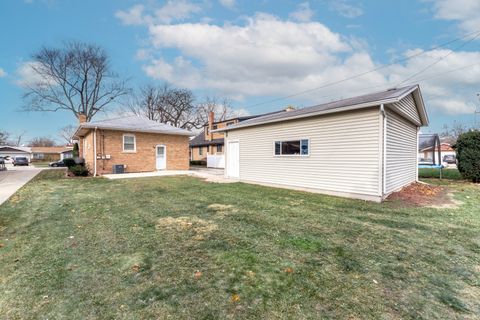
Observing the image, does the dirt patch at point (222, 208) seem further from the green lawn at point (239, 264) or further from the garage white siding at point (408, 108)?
the garage white siding at point (408, 108)

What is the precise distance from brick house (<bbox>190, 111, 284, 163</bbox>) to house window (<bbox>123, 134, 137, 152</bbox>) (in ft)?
29.4

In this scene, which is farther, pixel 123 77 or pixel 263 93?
pixel 123 77

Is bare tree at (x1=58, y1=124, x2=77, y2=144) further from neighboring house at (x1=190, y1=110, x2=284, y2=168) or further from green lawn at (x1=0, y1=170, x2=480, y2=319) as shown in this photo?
green lawn at (x1=0, y1=170, x2=480, y2=319)

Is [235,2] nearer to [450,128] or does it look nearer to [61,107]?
[61,107]

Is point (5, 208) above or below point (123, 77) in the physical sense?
below

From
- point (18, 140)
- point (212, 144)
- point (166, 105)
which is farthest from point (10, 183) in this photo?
point (18, 140)

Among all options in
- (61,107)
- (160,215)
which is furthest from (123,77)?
(160,215)

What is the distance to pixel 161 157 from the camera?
18.4 metres

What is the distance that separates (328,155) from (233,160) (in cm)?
593

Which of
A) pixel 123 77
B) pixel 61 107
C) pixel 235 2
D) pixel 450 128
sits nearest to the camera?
pixel 235 2

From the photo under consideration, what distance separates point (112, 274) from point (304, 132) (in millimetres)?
7977

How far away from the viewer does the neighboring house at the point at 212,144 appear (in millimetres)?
24469

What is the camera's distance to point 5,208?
649cm

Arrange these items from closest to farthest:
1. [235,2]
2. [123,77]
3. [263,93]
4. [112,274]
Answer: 1. [112,274]
2. [235,2]
3. [263,93]
4. [123,77]
